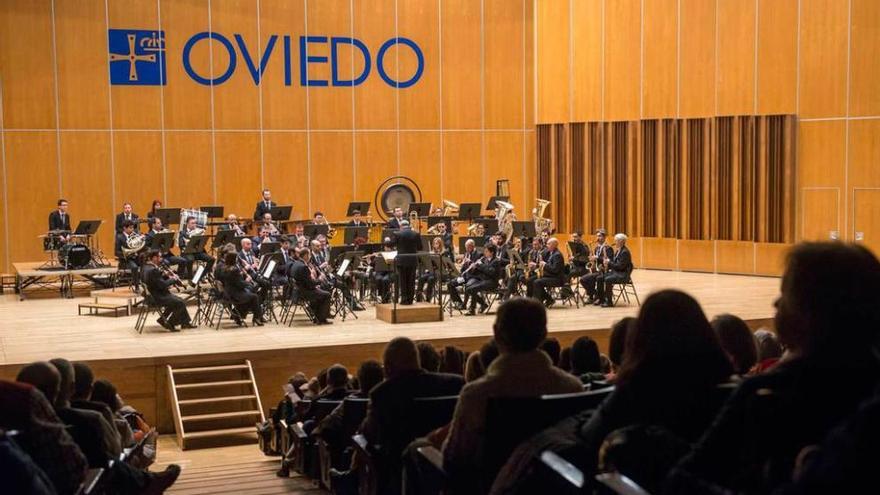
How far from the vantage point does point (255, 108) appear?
2067 cm

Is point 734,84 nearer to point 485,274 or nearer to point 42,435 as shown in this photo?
point 485,274

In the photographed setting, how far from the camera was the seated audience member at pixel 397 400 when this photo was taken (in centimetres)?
492

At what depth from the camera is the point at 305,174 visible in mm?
21109

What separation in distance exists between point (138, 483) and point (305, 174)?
16.1 metres

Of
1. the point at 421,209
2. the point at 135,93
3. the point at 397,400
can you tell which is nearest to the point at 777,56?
the point at 421,209

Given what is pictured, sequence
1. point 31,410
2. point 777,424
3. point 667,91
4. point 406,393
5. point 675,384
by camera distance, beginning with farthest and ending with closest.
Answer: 1. point 667,91
2. point 406,393
3. point 31,410
4. point 675,384
5. point 777,424

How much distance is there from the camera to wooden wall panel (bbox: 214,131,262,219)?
20.4 m

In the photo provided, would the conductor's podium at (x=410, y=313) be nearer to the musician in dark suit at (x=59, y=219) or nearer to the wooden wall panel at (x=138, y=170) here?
the musician in dark suit at (x=59, y=219)

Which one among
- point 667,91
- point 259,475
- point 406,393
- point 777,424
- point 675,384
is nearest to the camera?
point 777,424

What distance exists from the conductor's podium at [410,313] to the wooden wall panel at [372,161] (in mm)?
7418

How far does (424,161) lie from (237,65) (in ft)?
14.1

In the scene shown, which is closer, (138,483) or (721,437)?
(721,437)

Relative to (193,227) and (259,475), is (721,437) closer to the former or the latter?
(259,475)

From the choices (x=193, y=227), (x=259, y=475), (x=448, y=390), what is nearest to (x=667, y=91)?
(x=193, y=227)
